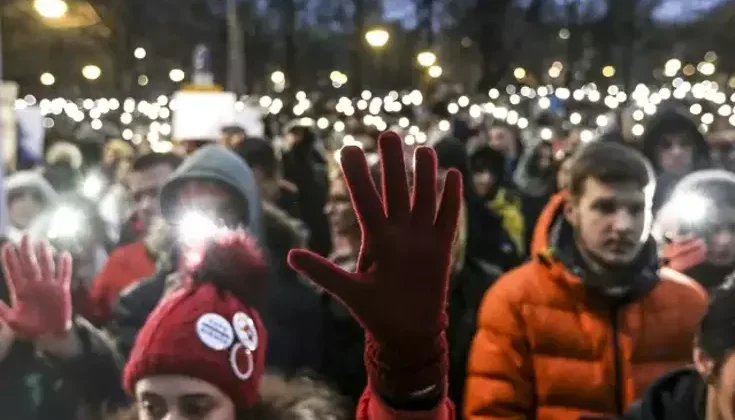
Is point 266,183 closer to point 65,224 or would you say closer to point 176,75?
point 65,224

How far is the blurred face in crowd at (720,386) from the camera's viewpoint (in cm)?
139

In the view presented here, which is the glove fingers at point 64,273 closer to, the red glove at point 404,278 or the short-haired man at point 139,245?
the short-haired man at point 139,245

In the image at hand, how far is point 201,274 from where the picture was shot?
5.43 ft

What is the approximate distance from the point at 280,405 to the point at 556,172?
2.15 meters

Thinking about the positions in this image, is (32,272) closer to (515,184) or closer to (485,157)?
(485,157)

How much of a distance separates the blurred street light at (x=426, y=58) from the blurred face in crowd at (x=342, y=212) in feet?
37.5

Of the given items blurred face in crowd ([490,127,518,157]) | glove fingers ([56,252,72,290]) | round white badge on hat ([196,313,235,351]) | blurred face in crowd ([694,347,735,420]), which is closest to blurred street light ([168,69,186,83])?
blurred face in crowd ([490,127,518,157])

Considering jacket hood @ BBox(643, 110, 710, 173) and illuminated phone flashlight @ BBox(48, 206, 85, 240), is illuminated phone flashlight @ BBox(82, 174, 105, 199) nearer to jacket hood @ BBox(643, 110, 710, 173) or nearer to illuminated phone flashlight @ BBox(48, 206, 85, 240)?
illuminated phone flashlight @ BBox(48, 206, 85, 240)

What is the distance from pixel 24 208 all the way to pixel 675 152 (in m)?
1.58

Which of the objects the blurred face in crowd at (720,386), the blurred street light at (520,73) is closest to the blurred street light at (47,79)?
the blurred street light at (520,73)

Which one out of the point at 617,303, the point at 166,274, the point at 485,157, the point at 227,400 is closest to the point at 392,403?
the point at 227,400

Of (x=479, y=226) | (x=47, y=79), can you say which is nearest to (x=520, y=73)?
(x=47, y=79)

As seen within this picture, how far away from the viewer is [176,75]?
16.6m

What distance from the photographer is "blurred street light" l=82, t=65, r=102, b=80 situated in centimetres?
1797
